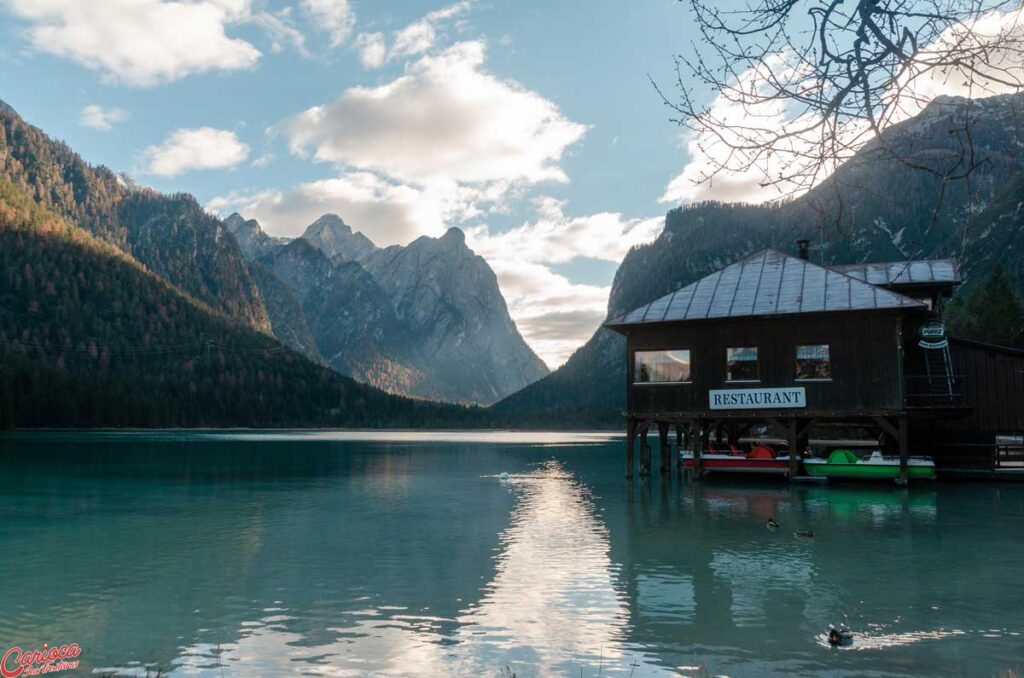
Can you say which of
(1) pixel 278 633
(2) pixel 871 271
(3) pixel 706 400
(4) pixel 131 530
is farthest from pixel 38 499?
(2) pixel 871 271

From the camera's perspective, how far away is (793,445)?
3903 cm

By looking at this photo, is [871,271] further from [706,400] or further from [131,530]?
[131,530]

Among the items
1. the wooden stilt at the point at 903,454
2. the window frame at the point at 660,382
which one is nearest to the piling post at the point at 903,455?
the wooden stilt at the point at 903,454

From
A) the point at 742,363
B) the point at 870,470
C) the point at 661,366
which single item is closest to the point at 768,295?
the point at 742,363

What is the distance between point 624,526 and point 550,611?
471 inches

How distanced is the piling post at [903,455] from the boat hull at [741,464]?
5216mm

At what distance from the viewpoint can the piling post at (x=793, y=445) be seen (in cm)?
3852

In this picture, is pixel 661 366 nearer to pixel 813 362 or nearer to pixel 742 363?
pixel 742 363

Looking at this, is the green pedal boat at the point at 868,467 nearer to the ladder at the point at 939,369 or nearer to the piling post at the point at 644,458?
the ladder at the point at 939,369

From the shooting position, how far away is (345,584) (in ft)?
56.1

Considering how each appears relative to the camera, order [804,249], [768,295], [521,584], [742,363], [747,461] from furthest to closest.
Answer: [804,249], [747,461], [768,295], [742,363], [521,584]

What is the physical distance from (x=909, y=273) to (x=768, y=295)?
817cm

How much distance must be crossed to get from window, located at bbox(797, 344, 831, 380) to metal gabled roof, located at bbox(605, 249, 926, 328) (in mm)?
1961

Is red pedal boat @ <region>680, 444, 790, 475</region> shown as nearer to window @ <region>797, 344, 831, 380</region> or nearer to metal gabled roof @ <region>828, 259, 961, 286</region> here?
window @ <region>797, 344, 831, 380</region>
